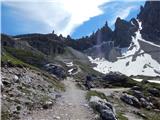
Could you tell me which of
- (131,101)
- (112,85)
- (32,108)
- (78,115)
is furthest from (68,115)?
(112,85)

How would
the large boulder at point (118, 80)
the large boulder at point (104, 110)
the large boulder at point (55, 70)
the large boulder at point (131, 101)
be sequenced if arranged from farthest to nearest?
the large boulder at point (55, 70), the large boulder at point (118, 80), the large boulder at point (131, 101), the large boulder at point (104, 110)

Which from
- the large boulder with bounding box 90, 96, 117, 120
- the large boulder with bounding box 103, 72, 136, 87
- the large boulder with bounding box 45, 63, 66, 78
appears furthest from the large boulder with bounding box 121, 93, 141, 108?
the large boulder with bounding box 45, 63, 66, 78

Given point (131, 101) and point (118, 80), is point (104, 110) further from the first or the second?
point (118, 80)

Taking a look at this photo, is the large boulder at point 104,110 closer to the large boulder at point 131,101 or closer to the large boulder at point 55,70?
the large boulder at point 131,101

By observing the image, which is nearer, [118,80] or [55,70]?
[55,70]

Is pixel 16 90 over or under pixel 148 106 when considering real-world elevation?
over

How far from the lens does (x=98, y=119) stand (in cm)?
3850

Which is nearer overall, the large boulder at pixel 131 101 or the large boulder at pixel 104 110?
the large boulder at pixel 104 110

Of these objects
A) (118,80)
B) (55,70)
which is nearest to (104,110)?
(55,70)

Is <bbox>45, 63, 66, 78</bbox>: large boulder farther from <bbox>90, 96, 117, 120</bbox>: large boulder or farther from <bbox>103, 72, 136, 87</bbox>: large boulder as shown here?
<bbox>90, 96, 117, 120</bbox>: large boulder

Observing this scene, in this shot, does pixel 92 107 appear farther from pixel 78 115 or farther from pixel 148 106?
pixel 148 106

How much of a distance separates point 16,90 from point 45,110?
6417mm

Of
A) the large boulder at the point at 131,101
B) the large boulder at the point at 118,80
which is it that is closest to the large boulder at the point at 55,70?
the large boulder at the point at 118,80

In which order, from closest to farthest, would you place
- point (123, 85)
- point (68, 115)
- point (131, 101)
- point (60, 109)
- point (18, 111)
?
point (18, 111)
point (68, 115)
point (60, 109)
point (131, 101)
point (123, 85)
